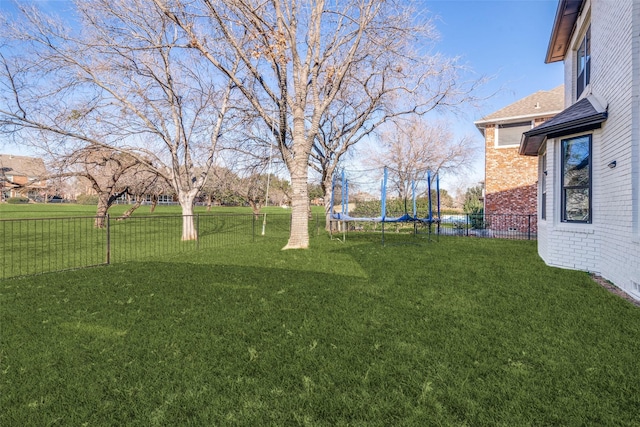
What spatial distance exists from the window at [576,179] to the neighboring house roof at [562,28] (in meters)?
3.25

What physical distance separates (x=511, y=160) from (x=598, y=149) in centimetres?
1121

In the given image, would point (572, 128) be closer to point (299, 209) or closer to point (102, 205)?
point (299, 209)

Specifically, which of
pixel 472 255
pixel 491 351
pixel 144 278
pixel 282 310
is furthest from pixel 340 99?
pixel 491 351

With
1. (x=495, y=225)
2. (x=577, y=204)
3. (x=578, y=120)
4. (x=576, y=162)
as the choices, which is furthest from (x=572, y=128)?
(x=495, y=225)

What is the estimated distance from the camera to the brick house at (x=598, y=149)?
197 inches

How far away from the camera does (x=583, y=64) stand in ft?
26.0

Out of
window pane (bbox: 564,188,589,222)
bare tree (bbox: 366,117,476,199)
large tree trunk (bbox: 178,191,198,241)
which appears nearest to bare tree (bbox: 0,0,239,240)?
large tree trunk (bbox: 178,191,198,241)

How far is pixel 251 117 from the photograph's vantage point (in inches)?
518

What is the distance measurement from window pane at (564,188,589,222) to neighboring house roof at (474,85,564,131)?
10.6 m

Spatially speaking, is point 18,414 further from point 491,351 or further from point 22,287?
point 22,287

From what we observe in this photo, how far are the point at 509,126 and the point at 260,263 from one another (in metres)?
15.5

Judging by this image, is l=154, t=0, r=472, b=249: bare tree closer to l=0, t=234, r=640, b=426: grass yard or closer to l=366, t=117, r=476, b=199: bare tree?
l=0, t=234, r=640, b=426: grass yard

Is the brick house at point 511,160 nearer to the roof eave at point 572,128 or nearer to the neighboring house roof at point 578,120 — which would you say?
the roof eave at point 572,128

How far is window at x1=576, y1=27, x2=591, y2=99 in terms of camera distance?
294 inches
